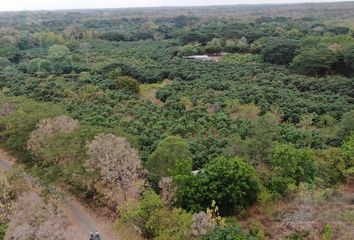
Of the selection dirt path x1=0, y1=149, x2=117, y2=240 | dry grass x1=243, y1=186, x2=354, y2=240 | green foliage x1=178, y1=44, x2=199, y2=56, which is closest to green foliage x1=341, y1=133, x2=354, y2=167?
dry grass x1=243, y1=186, x2=354, y2=240

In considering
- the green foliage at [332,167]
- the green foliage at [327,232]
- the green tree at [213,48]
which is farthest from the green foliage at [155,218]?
the green tree at [213,48]

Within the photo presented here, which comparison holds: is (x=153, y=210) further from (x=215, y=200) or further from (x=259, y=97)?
(x=259, y=97)

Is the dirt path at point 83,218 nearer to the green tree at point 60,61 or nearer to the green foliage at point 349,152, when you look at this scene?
the green foliage at point 349,152

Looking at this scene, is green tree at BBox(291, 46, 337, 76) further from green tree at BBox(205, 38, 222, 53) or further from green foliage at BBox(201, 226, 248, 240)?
green foliage at BBox(201, 226, 248, 240)

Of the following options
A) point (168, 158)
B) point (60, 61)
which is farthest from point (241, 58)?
point (168, 158)

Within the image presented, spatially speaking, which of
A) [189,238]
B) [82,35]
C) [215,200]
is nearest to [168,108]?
[215,200]

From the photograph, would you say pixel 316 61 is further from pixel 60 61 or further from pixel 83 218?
pixel 83 218
